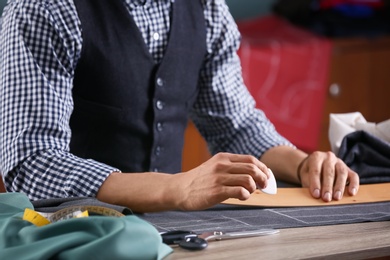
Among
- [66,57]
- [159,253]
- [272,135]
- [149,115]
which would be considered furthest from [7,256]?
[272,135]

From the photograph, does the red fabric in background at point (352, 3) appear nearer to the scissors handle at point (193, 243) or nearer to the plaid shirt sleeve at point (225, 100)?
the plaid shirt sleeve at point (225, 100)

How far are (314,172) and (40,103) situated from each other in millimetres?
506

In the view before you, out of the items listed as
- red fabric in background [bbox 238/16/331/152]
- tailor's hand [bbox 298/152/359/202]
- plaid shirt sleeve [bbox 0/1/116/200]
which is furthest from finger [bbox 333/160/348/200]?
red fabric in background [bbox 238/16/331/152]

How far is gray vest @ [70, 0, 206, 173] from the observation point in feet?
5.61

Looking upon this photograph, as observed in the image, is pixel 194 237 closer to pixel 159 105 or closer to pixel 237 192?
pixel 237 192

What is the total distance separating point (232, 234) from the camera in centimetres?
120

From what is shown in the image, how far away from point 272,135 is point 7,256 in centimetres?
95

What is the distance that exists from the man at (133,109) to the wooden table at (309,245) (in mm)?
94

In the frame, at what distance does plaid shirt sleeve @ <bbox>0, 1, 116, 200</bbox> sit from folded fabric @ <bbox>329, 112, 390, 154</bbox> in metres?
0.50

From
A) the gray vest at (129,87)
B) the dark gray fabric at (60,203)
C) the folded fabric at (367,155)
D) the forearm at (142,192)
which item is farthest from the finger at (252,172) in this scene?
the gray vest at (129,87)

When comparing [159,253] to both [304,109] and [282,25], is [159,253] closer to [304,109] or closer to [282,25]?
[304,109]

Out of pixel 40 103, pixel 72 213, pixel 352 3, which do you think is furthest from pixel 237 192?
pixel 352 3

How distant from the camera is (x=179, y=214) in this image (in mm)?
1358

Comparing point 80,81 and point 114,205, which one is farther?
point 80,81
